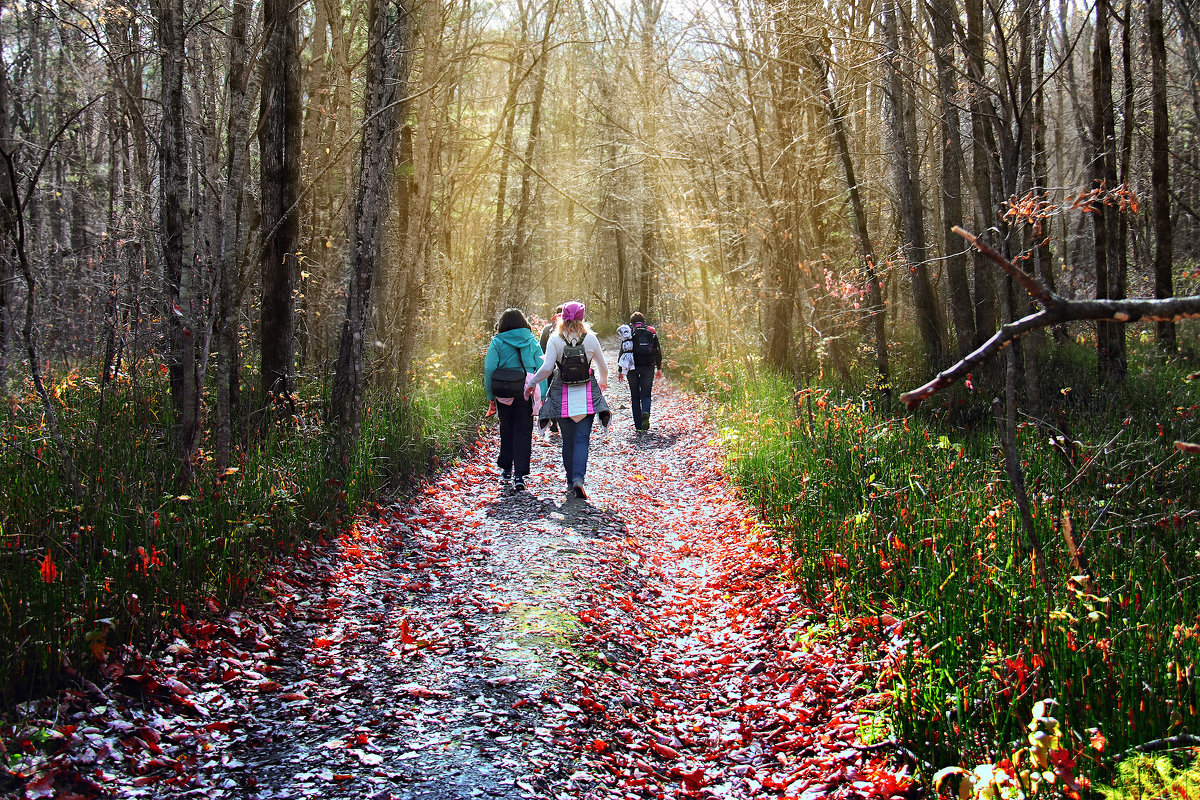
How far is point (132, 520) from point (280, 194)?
15.1 ft

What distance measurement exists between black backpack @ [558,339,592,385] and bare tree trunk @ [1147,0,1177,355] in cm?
795

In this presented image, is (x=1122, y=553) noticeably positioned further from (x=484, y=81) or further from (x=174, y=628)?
(x=484, y=81)

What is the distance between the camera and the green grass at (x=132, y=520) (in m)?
3.25

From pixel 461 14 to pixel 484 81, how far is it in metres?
6.25

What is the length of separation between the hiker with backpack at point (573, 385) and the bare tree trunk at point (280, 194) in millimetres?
2693

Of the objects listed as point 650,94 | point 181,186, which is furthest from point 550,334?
point 650,94

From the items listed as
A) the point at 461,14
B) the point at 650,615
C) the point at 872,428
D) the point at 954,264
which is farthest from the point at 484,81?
the point at 650,615

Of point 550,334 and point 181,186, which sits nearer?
point 181,186

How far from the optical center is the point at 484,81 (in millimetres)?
18641

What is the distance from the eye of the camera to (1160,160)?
995 centimetres

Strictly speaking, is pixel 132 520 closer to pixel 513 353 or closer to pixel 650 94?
pixel 513 353

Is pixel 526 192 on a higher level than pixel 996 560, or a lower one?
higher

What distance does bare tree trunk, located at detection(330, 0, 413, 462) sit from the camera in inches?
294

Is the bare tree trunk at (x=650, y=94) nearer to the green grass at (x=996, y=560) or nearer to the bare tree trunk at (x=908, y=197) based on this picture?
the bare tree trunk at (x=908, y=197)
